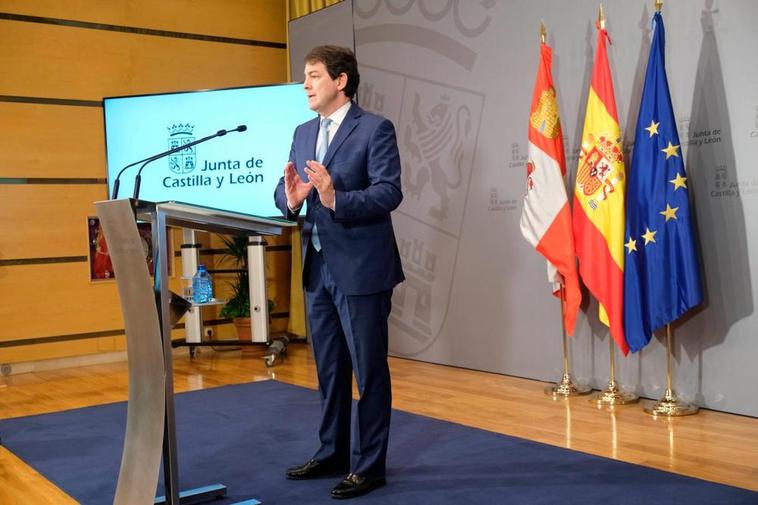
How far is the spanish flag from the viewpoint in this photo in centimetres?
410

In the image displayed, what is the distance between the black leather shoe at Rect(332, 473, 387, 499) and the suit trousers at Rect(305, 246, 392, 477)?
0.08 feet

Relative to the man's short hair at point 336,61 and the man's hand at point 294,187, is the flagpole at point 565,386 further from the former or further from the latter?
the man's hand at point 294,187

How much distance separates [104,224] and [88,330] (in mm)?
4277

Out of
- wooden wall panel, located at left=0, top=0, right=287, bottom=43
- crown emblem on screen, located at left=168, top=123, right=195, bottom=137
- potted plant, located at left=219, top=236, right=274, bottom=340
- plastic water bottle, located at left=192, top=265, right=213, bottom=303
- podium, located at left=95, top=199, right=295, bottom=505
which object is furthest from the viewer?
potted plant, located at left=219, top=236, right=274, bottom=340

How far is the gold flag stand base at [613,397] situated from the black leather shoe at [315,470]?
5.51ft

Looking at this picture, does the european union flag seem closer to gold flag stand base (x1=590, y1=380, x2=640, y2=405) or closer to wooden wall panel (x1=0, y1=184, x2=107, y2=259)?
gold flag stand base (x1=590, y1=380, x2=640, y2=405)

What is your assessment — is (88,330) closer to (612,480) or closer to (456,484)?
(456,484)

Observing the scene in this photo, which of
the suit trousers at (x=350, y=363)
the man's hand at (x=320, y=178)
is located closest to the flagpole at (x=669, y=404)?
the suit trousers at (x=350, y=363)

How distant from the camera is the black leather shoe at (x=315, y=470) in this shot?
3.04 m

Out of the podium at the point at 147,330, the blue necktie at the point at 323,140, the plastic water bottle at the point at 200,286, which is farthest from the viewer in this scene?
the plastic water bottle at the point at 200,286

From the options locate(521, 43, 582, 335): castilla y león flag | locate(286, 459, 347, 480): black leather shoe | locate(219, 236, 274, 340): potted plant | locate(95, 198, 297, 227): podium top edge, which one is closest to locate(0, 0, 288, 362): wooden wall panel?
locate(219, 236, 274, 340): potted plant

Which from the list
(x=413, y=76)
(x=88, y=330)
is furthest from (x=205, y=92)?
(x=88, y=330)

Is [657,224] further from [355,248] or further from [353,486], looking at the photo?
[353,486]

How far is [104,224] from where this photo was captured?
2.29 meters
